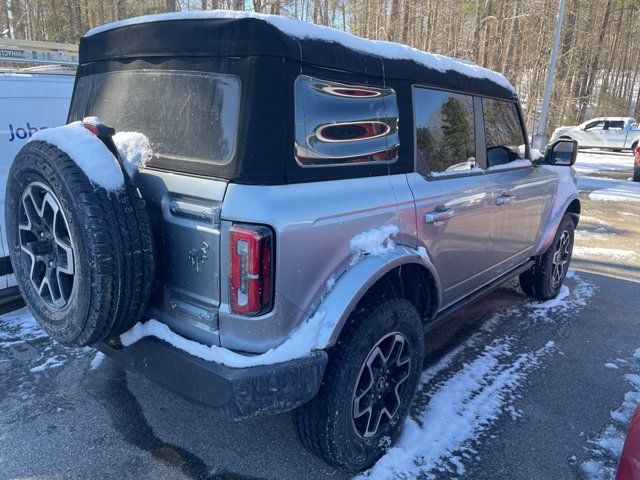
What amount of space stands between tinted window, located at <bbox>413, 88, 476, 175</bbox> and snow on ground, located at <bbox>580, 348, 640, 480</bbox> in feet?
5.93

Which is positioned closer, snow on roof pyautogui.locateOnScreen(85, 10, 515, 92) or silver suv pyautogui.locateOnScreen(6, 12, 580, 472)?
silver suv pyautogui.locateOnScreen(6, 12, 580, 472)

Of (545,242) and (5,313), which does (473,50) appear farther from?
(5,313)

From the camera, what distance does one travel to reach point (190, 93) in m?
2.24

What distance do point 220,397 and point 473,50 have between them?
25788 mm

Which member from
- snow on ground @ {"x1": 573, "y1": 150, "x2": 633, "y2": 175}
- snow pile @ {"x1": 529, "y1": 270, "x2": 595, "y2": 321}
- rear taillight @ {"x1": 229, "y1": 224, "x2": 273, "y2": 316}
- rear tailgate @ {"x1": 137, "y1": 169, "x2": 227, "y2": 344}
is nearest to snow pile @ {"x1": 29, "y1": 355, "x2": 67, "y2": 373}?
rear tailgate @ {"x1": 137, "y1": 169, "x2": 227, "y2": 344}

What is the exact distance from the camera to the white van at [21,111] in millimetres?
4000

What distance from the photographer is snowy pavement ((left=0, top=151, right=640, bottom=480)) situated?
2576 mm

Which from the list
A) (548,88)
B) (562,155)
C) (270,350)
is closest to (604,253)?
(562,155)

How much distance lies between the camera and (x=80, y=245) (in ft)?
6.49

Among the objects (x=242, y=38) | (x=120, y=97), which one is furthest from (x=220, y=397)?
(x=120, y=97)

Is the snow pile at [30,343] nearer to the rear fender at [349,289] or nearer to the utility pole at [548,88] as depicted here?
the rear fender at [349,289]

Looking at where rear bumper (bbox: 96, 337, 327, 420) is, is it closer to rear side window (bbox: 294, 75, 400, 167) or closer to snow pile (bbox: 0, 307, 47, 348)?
rear side window (bbox: 294, 75, 400, 167)

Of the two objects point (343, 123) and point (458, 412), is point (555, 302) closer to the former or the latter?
point (458, 412)

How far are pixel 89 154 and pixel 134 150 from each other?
31 cm
